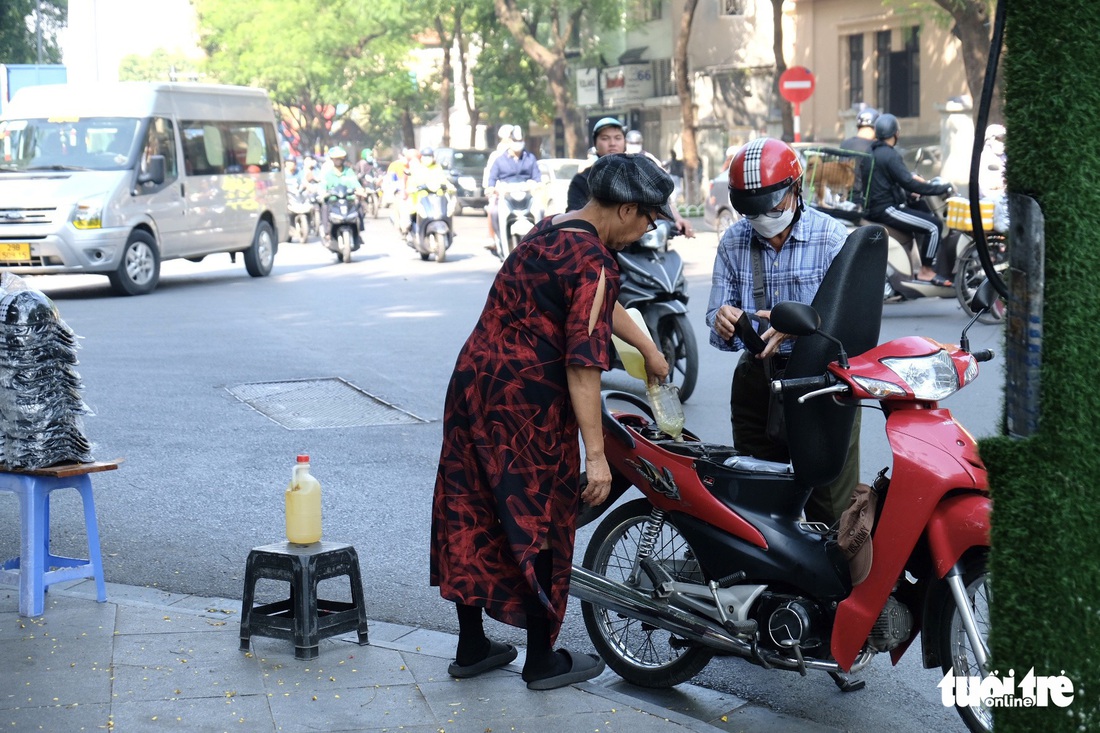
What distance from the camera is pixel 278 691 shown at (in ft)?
14.0

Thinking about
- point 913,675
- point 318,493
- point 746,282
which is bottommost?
point 913,675

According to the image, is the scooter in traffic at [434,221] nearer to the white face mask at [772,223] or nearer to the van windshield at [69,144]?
the van windshield at [69,144]

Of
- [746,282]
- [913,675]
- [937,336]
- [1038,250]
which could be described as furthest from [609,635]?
[937,336]

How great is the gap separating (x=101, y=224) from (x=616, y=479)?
12889 millimetres

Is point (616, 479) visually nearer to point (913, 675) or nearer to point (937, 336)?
point (913, 675)

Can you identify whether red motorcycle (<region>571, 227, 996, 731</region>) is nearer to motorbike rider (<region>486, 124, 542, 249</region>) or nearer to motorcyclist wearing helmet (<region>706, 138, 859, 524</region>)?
motorcyclist wearing helmet (<region>706, 138, 859, 524</region>)

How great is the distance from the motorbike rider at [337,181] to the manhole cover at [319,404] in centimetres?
1184

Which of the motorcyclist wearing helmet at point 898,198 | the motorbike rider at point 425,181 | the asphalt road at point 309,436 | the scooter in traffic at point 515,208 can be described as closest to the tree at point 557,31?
the motorbike rider at point 425,181

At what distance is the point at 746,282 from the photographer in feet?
16.3

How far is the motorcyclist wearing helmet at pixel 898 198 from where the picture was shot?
1305 cm

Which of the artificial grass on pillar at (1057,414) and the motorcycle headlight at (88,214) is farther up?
the motorcycle headlight at (88,214)

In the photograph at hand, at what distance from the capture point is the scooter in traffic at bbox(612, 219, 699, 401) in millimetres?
9383

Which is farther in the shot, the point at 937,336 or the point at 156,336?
the point at 156,336

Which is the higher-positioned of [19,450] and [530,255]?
[530,255]
